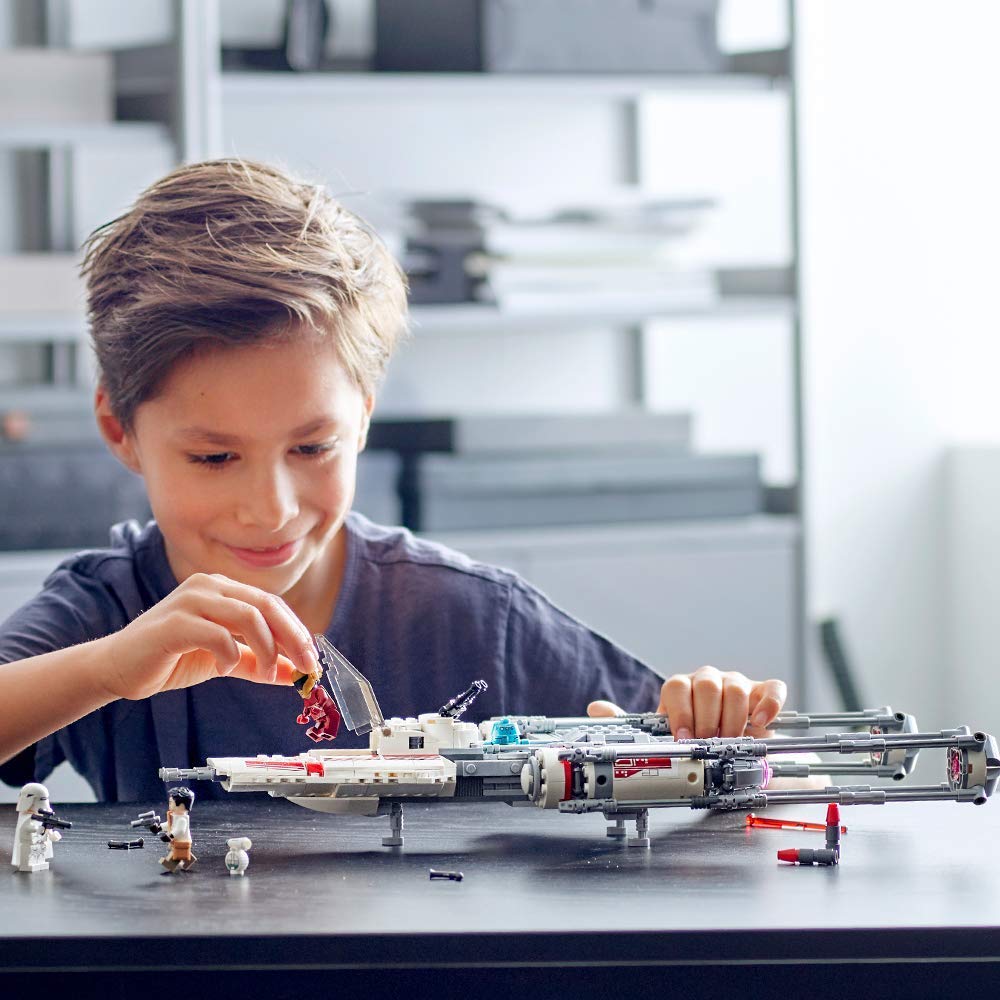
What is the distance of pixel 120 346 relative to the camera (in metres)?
1.20

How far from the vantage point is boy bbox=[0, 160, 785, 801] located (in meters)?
1.14

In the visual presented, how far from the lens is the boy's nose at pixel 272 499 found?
114 centimetres

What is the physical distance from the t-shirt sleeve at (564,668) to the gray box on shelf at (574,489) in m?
1.07

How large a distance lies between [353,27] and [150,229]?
161cm

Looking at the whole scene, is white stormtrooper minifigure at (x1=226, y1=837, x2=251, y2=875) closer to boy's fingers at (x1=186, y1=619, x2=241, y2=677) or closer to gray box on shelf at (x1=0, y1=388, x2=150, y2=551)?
boy's fingers at (x1=186, y1=619, x2=241, y2=677)

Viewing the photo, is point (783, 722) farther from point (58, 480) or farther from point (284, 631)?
point (58, 480)

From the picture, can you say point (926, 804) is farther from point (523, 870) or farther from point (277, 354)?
point (277, 354)

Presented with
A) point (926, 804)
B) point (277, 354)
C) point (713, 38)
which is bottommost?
point (926, 804)

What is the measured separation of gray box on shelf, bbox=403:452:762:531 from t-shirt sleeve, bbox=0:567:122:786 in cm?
112

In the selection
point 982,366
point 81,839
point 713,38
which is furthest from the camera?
point 982,366

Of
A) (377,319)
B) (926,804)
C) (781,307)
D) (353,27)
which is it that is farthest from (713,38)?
(926,804)

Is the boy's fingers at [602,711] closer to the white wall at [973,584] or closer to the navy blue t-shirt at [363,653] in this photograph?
the navy blue t-shirt at [363,653]

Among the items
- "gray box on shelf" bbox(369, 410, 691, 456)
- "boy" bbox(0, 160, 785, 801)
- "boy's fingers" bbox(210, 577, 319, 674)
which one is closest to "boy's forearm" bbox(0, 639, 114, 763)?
"boy" bbox(0, 160, 785, 801)

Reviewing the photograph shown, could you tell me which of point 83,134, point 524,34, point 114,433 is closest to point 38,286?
point 83,134
